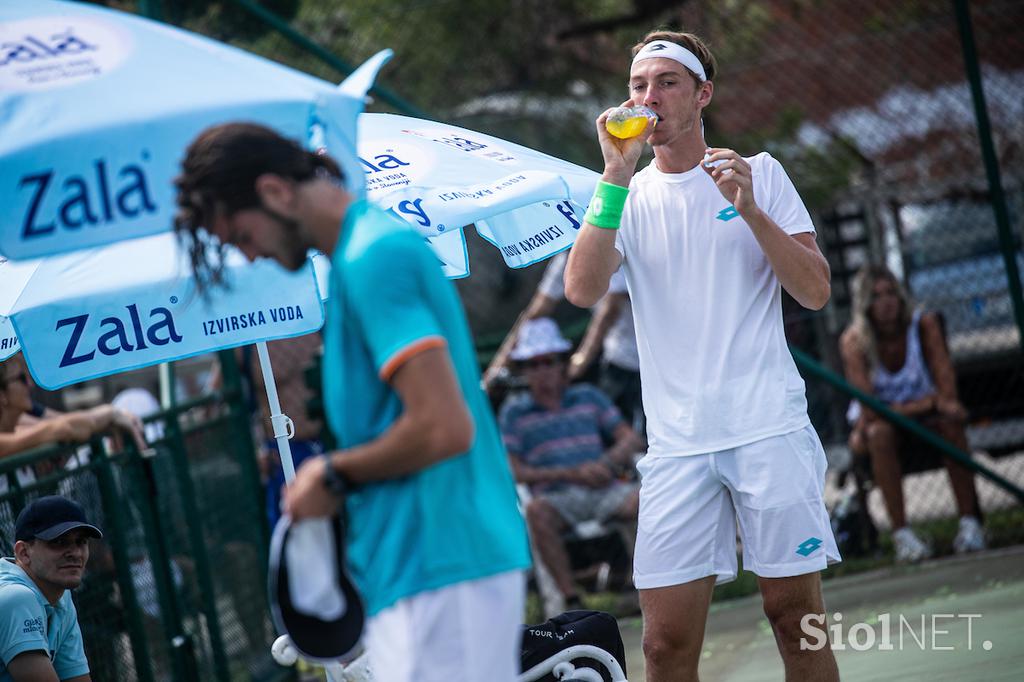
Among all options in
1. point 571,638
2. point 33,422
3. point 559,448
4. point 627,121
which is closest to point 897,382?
point 559,448

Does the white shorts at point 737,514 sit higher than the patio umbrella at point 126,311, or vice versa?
the patio umbrella at point 126,311

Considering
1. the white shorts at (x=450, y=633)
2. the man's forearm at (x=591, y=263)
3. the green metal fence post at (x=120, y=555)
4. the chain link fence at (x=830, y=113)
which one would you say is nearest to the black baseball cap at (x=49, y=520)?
the green metal fence post at (x=120, y=555)

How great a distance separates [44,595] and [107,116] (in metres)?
2.05

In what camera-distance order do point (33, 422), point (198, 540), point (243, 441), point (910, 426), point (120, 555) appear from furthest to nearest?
point (910, 426)
point (243, 441)
point (198, 540)
point (33, 422)
point (120, 555)

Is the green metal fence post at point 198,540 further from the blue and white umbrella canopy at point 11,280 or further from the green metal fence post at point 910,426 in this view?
the green metal fence post at point 910,426

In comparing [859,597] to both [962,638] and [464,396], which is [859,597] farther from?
[464,396]

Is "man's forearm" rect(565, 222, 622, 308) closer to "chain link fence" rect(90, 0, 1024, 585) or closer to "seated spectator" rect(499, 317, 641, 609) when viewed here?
"seated spectator" rect(499, 317, 641, 609)

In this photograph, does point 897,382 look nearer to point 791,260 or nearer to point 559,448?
point 559,448

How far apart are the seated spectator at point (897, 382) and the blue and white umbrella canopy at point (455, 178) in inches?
130

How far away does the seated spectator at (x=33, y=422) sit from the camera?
523cm

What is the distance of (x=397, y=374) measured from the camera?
249 centimetres

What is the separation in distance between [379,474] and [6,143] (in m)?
1.19

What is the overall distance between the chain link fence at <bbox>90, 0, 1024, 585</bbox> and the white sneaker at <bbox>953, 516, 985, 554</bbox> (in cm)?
19

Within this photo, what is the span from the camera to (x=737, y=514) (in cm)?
397
